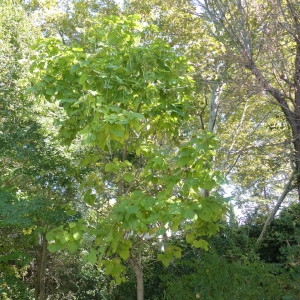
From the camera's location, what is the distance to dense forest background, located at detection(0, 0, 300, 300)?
11.1 ft

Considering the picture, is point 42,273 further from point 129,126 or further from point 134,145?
point 129,126

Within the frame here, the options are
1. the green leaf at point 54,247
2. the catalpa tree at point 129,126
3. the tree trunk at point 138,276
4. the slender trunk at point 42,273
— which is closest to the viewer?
the catalpa tree at point 129,126

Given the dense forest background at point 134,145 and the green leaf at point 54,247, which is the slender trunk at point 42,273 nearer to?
the dense forest background at point 134,145

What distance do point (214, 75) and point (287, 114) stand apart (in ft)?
5.30

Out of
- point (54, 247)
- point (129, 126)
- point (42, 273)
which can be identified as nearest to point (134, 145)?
point (129, 126)

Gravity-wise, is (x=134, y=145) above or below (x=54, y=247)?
above

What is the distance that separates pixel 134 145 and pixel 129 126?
608 millimetres

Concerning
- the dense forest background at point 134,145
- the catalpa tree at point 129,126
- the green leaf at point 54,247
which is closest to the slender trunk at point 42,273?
the dense forest background at point 134,145

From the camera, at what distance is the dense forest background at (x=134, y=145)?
3.37 metres

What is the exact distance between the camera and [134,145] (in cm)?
408

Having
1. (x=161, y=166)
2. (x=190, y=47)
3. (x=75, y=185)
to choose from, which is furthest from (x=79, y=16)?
(x=161, y=166)

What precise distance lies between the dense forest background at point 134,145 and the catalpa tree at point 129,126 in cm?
1

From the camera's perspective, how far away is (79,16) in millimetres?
8227

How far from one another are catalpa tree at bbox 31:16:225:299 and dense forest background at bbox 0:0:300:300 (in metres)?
0.01
